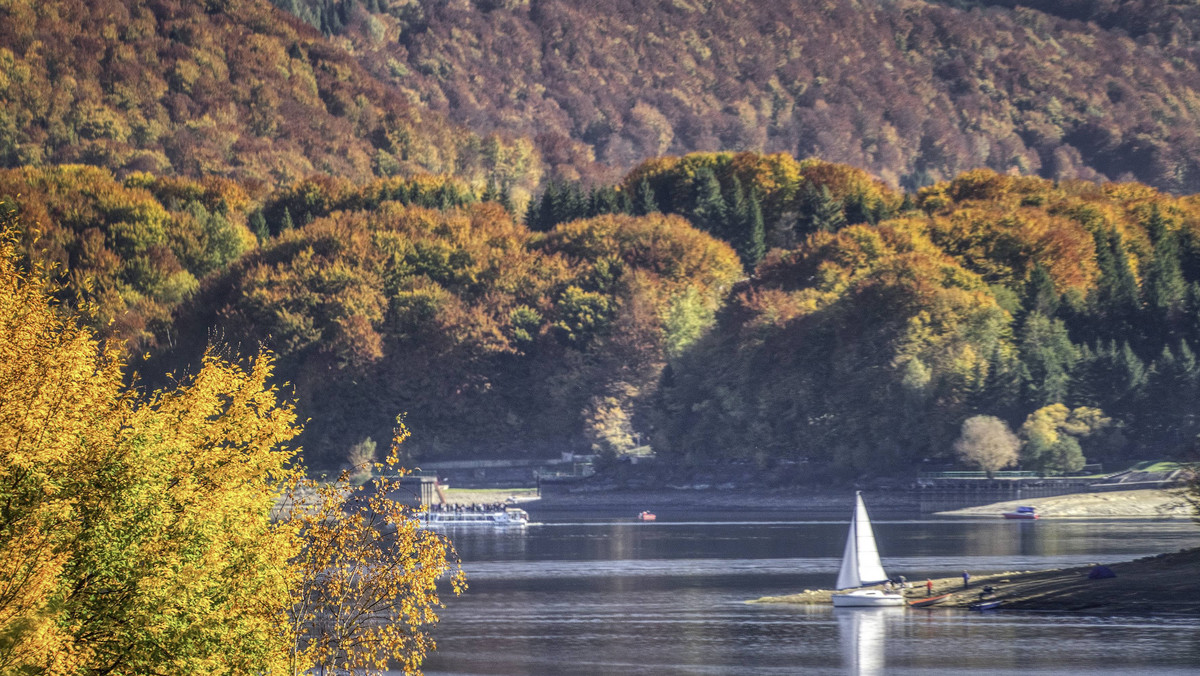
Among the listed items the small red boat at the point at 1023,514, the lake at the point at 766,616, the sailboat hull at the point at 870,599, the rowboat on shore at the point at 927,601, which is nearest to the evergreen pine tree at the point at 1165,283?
the small red boat at the point at 1023,514

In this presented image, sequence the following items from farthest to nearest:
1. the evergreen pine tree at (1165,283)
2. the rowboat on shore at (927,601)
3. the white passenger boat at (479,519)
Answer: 1. the evergreen pine tree at (1165,283)
2. the white passenger boat at (479,519)
3. the rowboat on shore at (927,601)

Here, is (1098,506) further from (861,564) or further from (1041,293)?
(861,564)

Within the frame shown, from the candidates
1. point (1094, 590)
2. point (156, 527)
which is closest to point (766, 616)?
point (1094, 590)

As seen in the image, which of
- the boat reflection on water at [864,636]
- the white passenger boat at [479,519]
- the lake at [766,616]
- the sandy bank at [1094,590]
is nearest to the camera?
the boat reflection on water at [864,636]

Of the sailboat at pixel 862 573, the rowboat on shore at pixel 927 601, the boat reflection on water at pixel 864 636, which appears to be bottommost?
the boat reflection on water at pixel 864 636

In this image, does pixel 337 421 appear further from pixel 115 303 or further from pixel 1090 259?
pixel 1090 259

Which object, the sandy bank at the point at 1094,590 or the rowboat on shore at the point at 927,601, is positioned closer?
the sandy bank at the point at 1094,590

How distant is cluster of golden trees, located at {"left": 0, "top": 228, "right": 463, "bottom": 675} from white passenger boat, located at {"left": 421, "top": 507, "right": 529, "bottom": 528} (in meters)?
121

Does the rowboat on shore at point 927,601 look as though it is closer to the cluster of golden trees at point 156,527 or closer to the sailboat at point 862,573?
the sailboat at point 862,573

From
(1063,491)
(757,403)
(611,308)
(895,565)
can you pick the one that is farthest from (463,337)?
(895,565)

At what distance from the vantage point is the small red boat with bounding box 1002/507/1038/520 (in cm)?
14834

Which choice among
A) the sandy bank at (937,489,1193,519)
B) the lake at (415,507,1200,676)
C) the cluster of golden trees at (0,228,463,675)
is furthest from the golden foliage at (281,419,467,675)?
the sandy bank at (937,489,1193,519)

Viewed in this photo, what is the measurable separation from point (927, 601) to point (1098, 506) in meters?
65.2

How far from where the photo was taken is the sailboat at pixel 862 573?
87125 millimetres
